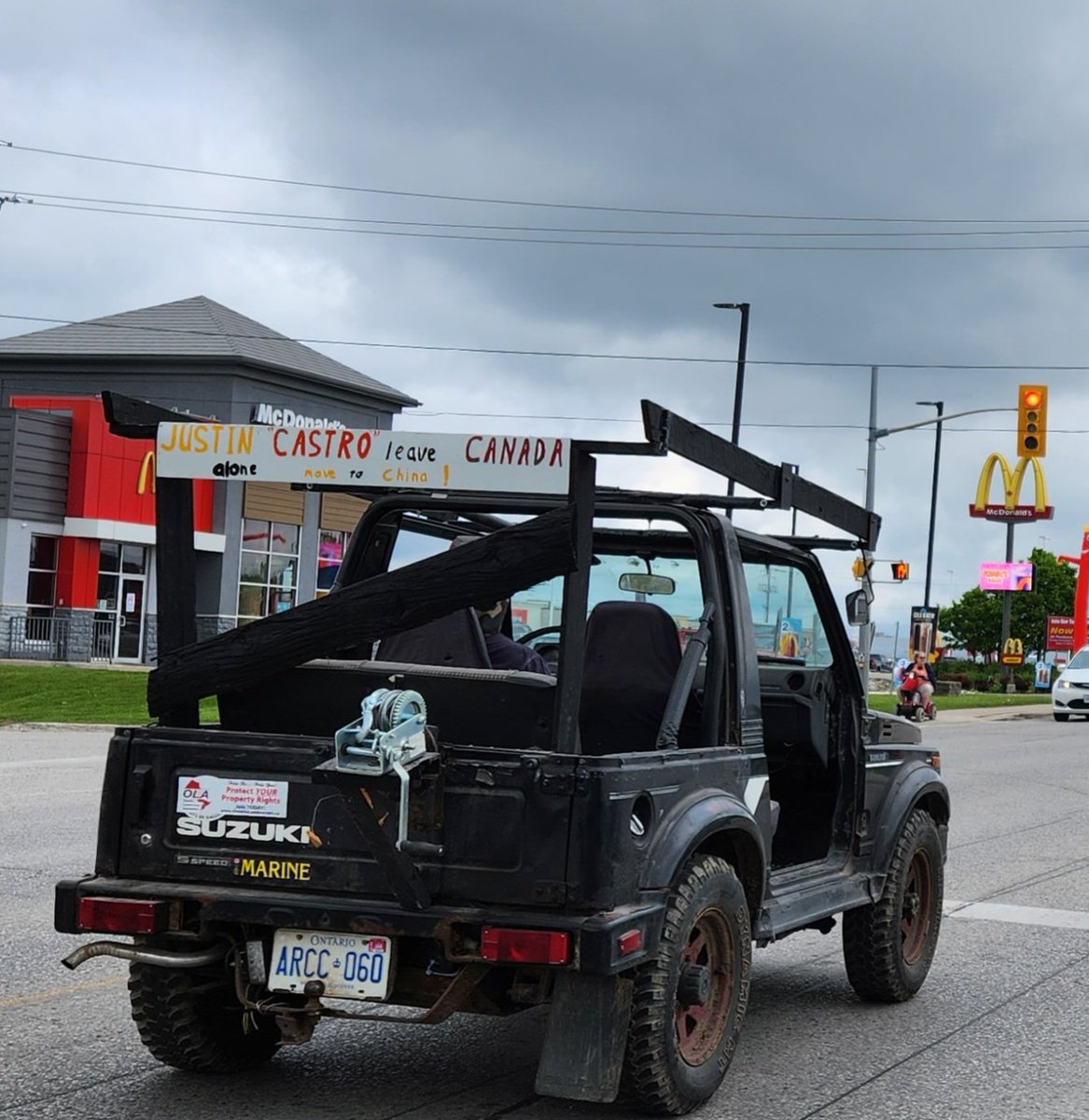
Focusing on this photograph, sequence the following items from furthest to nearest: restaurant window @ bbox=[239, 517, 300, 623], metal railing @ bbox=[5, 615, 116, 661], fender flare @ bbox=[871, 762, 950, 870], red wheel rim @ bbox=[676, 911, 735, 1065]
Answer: restaurant window @ bbox=[239, 517, 300, 623] → metal railing @ bbox=[5, 615, 116, 661] → fender flare @ bbox=[871, 762, 950, 870] → red wheel rim @ bbox=[676, 911, 735, 1065]

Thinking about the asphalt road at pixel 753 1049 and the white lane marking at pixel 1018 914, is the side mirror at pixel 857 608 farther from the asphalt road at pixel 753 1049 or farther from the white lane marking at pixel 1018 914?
the white lane marking at pixel 1018 914

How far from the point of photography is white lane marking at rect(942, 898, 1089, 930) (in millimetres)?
9859

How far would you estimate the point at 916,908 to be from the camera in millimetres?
7535

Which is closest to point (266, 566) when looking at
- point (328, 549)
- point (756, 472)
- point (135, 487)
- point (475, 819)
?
point (328, 549)

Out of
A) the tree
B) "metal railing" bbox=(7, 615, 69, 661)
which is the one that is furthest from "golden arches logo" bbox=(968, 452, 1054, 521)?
"metal railing" bbox=(7, 615, 69, 661)

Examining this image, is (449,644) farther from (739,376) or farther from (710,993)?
(739,376)

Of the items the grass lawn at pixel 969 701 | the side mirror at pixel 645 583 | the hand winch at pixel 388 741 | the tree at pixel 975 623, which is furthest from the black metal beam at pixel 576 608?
the tree at pixel 975 623

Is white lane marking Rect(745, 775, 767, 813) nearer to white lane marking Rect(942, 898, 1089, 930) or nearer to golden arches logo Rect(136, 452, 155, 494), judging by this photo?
white lane marking Rect(942, 898, 1089, 930)

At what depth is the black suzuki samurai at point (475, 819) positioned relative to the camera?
481cm

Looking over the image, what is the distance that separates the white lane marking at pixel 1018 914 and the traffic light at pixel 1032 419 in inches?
769

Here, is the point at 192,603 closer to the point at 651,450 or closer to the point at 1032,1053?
the point at 651,450

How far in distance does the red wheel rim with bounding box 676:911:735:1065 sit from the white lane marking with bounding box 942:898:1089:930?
482cm

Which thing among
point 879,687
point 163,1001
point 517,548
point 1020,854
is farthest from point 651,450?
point 879,687

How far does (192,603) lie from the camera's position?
5.51m
